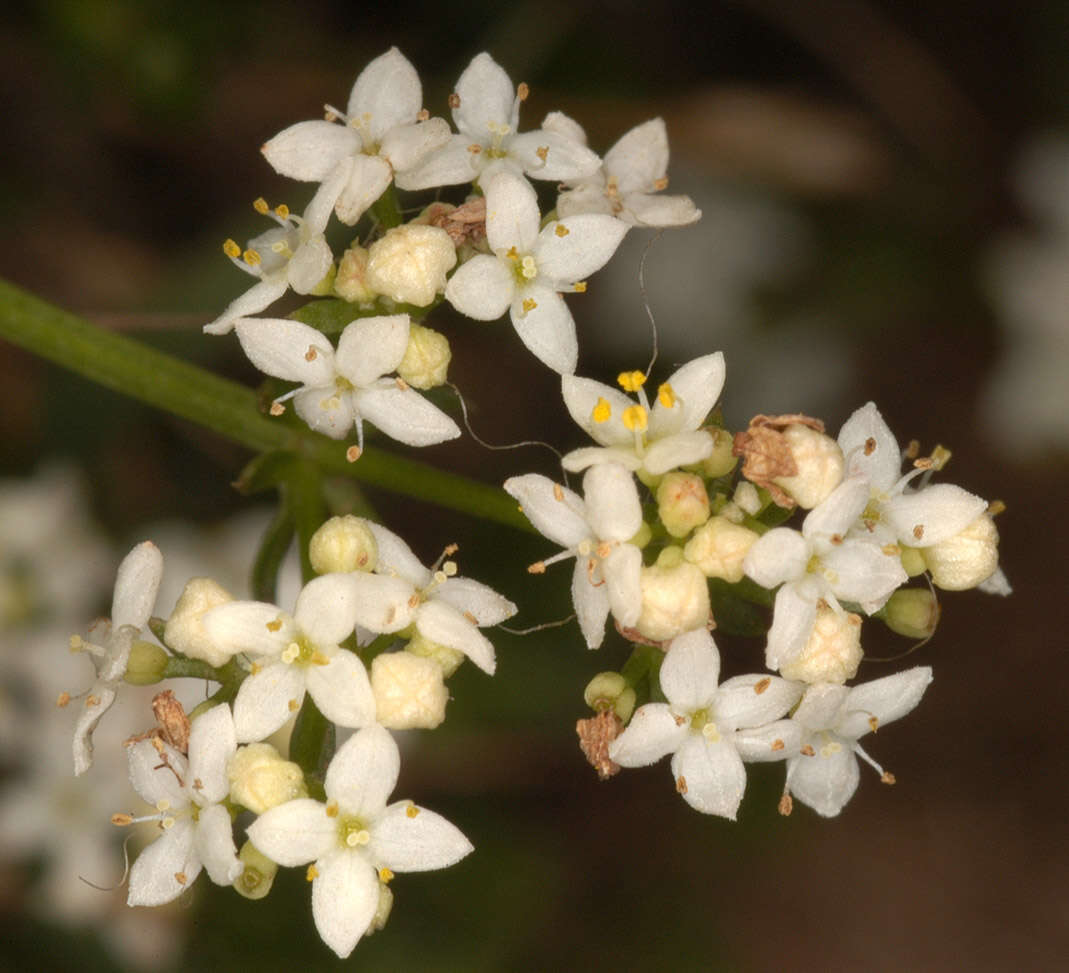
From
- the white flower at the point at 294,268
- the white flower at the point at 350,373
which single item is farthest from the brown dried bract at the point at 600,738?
the white flower at the point at 294,268

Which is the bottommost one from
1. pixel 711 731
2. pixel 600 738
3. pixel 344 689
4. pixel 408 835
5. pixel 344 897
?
Answer: pixel 344 897

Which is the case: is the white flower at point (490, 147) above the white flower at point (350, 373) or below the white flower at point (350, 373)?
above

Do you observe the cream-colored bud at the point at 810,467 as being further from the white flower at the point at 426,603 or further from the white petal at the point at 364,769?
the white petal at the point at 364,769

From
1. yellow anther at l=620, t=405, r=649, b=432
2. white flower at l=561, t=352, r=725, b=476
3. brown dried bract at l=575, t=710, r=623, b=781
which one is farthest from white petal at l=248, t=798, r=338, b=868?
yellow anther at l=620, t=405, r=649, b=432

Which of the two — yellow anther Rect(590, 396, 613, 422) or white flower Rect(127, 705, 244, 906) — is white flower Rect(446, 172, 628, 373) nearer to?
yellow anther Rect(590, 396, 613, 422)

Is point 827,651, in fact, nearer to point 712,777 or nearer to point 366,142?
point 712,777

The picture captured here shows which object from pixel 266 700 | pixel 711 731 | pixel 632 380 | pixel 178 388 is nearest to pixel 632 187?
pixel 632 380

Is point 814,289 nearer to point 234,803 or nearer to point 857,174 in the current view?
point 857,174
